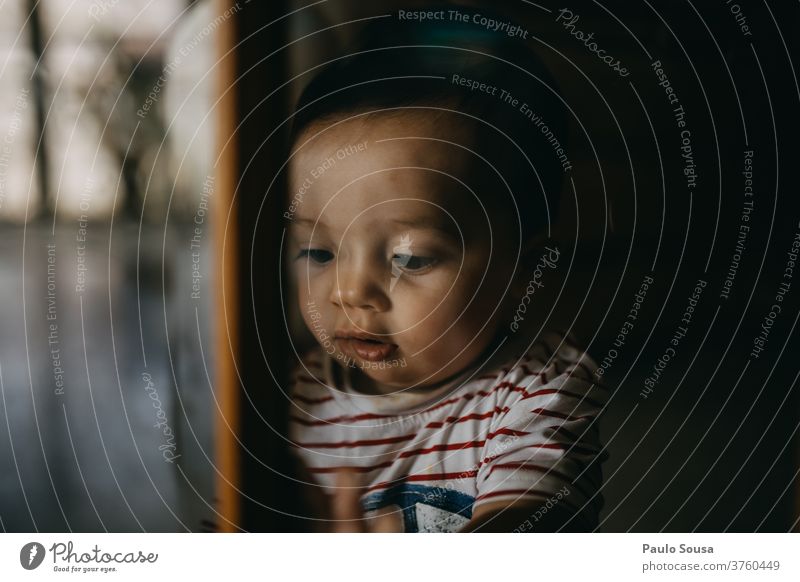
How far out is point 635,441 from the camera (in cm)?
39

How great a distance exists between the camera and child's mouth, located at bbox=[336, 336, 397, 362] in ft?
1.23

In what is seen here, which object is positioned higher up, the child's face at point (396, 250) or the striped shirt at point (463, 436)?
the child's face at point (396, 250)

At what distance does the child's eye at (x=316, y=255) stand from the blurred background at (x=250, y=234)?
0.02 meters

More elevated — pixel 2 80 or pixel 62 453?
pixel 2 80

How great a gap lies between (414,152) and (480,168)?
0.13 ft

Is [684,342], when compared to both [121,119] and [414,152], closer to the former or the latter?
[414,152]

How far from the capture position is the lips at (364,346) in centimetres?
38

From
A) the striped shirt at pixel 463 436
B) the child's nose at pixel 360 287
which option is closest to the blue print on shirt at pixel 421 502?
the striped shirt at pixel 463 436

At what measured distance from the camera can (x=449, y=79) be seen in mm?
363
